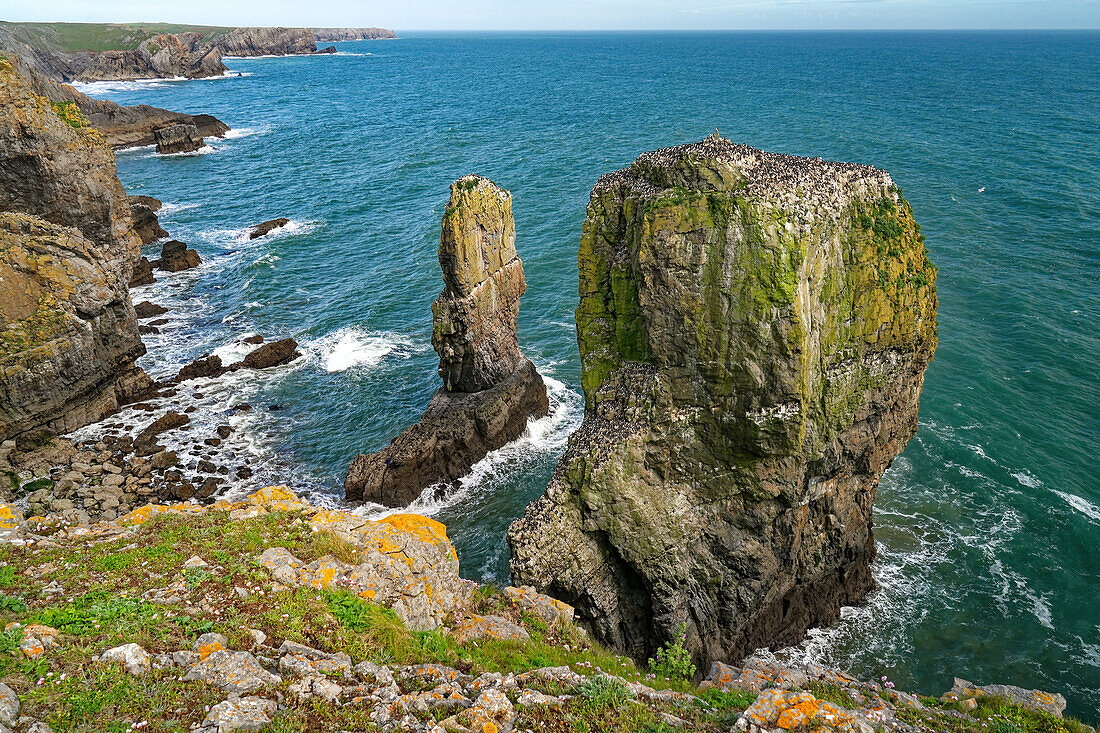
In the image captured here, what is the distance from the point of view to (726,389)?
19359mm

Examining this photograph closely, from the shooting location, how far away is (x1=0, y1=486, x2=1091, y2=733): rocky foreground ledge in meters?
9.34

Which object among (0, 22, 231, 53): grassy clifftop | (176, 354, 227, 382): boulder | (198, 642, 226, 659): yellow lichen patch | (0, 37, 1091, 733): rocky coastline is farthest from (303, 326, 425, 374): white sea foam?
(0, 22, 231, 53): grassy clifftop

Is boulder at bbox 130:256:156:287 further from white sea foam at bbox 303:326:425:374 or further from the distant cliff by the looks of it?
the distant cliff

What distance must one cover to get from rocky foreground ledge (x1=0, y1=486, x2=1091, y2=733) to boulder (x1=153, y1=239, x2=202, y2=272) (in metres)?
45.7

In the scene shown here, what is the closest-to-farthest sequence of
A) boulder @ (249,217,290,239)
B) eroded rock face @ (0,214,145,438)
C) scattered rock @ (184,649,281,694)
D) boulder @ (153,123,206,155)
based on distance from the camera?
scattered rock @ (184,649,281,694) → eroded rock face @ (0,214,145,438) → boulder @ (249,217,290,239) → boulder @ (153,123,206,155)

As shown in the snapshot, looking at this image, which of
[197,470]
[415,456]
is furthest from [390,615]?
[197,470]

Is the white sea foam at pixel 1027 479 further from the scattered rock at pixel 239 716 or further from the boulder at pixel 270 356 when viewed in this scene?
the boulder at pixel 270 356

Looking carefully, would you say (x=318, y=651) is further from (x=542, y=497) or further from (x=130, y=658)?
(x=542, y=497)

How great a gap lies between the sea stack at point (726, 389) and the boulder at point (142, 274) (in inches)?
1741

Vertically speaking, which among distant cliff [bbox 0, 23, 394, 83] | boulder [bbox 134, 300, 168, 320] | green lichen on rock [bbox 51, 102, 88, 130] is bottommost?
boulder [bbox 134, 300, 168, 320]

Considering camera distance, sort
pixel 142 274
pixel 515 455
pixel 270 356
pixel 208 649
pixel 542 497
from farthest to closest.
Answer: pixel 142 274, pixel 270 356, pixel 515 455, pixel 542 497, pixel 208 649

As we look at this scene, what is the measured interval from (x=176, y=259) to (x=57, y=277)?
982 inches

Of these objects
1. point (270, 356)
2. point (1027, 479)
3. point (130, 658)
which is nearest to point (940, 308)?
point (1027, 479)

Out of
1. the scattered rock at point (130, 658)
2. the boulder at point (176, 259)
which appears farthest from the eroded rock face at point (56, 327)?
the scattered rock at point (130, 658)
